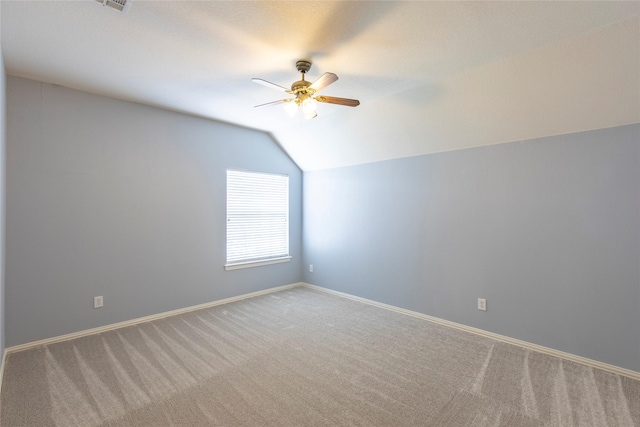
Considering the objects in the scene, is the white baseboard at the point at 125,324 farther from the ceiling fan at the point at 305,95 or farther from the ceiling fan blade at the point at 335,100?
the ceiling fan blade at the point at 335,100

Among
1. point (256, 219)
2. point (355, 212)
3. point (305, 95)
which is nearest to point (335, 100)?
point (305, 95)

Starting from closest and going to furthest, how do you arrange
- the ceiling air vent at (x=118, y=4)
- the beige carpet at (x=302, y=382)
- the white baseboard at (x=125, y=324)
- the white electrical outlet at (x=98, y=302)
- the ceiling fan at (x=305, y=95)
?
1. the ceiling air vent at (x=118, y=4)
2. the beige carpet at (x=302, y=382)
3. the ceiling fan at (x=305, y=95)
4. the white baseboard at (x=125, y=324)
5. the white electrical outlet at (x=98, y=302)

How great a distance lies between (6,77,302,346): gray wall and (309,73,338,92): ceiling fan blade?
2.30 metres

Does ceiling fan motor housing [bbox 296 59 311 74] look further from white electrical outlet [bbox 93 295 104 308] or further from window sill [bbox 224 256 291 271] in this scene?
→ white electrical outlet [bbox 93 295 104 308]

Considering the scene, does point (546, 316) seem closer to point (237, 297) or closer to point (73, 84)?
point (237, 297)

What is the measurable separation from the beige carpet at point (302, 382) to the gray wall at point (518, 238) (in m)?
0.35

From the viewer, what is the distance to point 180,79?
290 centimetres

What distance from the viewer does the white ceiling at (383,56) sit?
1.91 metres

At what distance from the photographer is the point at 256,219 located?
4.73m

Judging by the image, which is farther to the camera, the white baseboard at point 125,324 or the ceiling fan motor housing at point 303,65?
the white baseboard at point 125,324

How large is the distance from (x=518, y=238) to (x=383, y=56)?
220 centimetres

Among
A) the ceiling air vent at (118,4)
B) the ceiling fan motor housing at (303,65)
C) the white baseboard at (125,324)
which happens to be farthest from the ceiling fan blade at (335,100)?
the white baseboard at (125,324)

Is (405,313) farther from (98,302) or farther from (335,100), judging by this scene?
(98,302)

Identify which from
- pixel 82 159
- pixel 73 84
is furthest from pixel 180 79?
pixel 82 159
